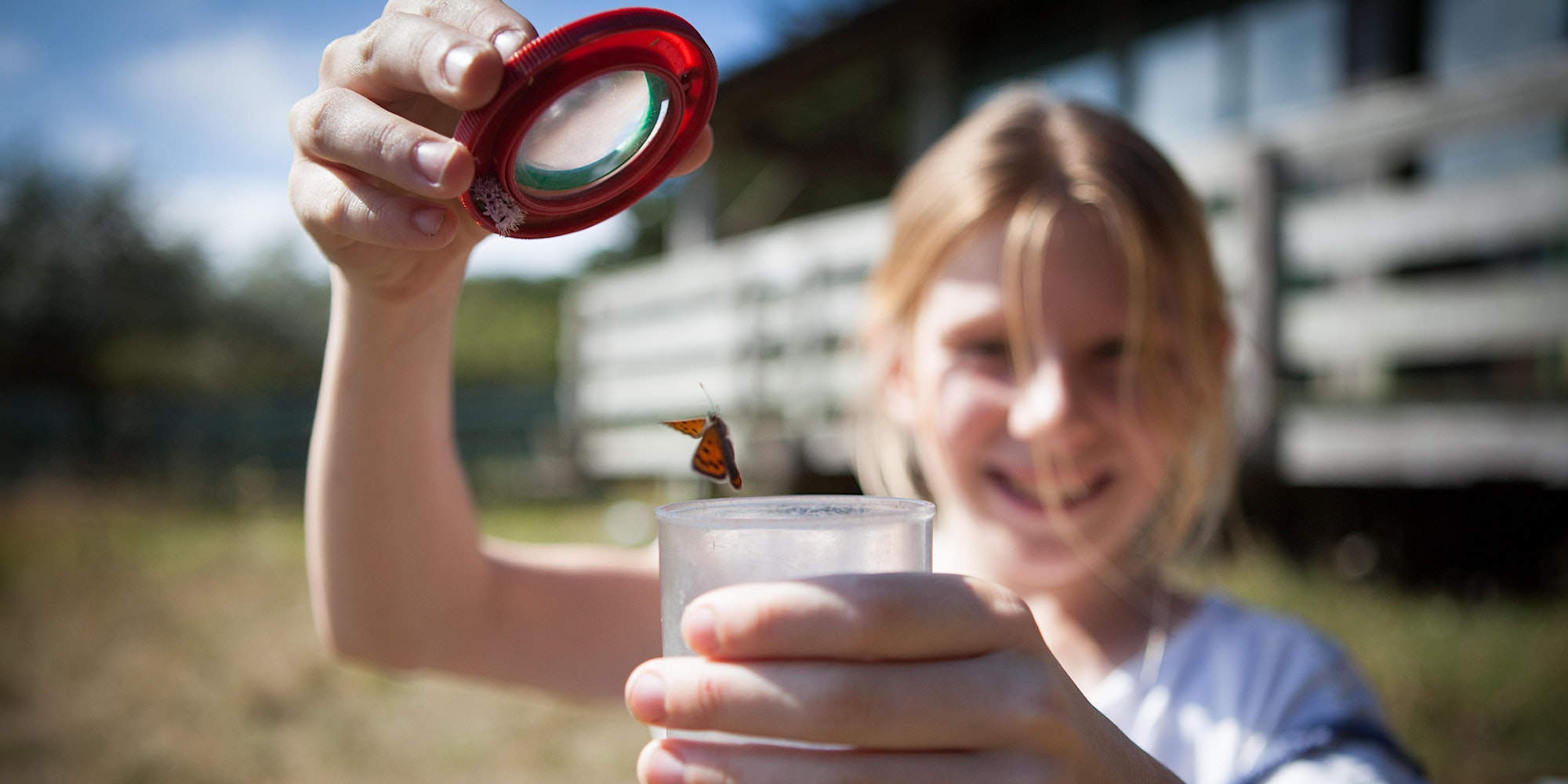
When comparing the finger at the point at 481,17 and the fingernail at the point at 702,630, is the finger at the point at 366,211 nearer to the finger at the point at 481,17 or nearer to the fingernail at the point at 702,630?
the finger at the point at 481,17

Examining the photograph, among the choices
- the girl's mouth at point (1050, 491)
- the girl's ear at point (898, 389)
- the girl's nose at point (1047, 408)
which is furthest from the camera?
the girl's ear at point (898, 389)

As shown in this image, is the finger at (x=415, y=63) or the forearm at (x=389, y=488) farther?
the forearm at (x=389, y=488)

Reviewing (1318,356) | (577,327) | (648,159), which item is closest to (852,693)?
(648,159)

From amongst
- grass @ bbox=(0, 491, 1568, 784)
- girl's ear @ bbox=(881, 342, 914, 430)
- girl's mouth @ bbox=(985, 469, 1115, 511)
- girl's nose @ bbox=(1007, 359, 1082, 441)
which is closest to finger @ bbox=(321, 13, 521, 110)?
girl's nose @ bbox=(1007, 359, 1082, 441)

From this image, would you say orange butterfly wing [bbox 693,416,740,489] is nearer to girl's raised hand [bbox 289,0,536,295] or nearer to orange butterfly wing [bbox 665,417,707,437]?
orange butterfly wing [bbox 665,417,707,437]

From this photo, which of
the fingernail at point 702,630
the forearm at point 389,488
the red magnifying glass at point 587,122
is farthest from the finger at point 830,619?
the forearm at point 389,488

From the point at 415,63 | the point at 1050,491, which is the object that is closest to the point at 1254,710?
the point at 1050,491

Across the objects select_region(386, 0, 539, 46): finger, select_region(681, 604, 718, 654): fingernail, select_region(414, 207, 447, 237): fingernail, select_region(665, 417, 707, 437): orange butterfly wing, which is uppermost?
select_region(386, 0, 539, 46): finger

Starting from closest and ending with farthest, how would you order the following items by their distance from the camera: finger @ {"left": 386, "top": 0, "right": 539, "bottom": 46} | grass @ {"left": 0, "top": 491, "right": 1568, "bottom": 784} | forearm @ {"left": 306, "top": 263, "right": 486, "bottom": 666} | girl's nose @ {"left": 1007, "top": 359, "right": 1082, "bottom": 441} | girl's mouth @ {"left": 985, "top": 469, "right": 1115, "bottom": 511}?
finger @ {"left": 386, "top": 0, "right": 539, "bottom": 46}, forearm @ {"left": 306, "top": 263, "right": 486, "bottom": 666}, girl's nose @ {"left": 1007, "top": 359, "right": 1082, "bottom": 441}, girl's mouth @ {"left": 985, "top": 469, "right": 1115, "bottom": 511}, grass @ {"left": 0, "top": 491, "right": 1568, "bottom": 784}
